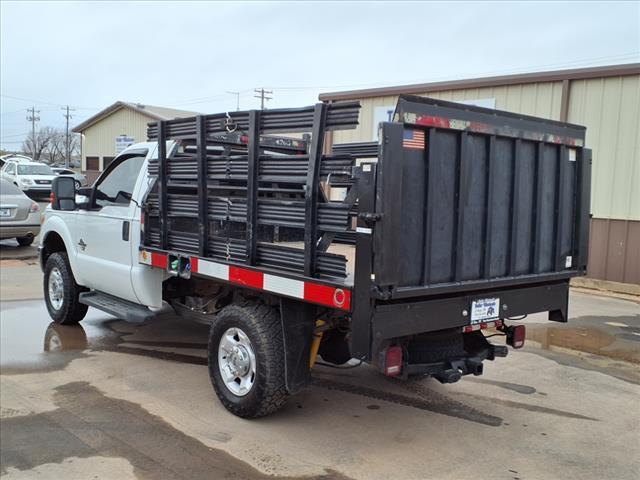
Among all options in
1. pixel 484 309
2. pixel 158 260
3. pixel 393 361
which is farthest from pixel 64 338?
pixel 484 309

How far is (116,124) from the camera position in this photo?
35.6 meters

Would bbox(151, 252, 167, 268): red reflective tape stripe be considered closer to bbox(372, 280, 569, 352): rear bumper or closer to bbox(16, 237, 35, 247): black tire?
bbox(372, 280, 569, 352): rear bumper

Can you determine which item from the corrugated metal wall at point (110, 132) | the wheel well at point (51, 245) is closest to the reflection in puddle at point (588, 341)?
the wheel well at point (51, 245)

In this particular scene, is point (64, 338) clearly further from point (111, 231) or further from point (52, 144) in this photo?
point (52, 144)

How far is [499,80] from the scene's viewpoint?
1223cm

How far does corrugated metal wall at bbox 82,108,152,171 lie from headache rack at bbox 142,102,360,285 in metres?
29.7

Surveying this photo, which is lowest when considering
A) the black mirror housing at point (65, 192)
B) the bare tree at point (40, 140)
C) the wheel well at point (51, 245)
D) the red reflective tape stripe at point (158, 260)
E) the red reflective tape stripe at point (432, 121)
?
the wheel well at point (51, 245)

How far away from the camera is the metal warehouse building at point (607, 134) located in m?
10.8

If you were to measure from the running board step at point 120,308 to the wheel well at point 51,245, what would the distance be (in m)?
1.12

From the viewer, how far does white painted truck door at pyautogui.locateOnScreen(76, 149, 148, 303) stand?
586 cm

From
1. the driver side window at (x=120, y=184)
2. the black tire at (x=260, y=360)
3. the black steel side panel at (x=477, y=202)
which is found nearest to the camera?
the black steel side panel at (x=477, y=202)

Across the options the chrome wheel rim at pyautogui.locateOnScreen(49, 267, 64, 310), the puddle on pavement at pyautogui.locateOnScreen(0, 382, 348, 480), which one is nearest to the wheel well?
the chrome wheel rim at pyautogui.locateOnScreen(49, 267, 64, 310)

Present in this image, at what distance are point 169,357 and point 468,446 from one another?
10.7 ft

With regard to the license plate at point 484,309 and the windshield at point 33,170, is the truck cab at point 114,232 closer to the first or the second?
the license plate at point 484,309
